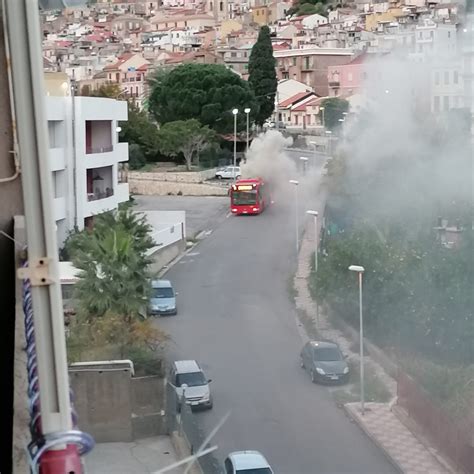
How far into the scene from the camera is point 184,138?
25.8m

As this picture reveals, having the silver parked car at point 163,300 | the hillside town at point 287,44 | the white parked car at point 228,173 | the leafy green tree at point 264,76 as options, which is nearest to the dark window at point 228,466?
the silver parked car at point 163,300

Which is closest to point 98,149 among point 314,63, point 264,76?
point 264,76

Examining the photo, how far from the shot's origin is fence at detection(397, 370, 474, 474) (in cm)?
710

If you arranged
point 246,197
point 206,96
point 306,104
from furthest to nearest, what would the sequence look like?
point 306,104
point 206,96
point 246,197

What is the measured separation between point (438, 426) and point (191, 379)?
2.34 metres

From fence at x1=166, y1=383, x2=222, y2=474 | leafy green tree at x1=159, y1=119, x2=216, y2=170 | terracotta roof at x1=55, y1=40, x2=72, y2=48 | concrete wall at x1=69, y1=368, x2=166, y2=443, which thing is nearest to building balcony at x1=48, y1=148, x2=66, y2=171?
fence at x1=166, y1=383, x2=222, y2=474

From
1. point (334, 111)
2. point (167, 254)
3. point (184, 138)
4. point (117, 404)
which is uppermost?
point (334, 111)

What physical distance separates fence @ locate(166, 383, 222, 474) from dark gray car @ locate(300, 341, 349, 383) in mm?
1523

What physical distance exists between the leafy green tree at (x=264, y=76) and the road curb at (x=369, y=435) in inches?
861

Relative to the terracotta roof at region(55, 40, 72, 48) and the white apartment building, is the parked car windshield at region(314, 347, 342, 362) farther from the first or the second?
the terracotta roof at region(55, 40, 72, 48)

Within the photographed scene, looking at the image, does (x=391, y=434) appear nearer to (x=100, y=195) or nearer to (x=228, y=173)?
(x=100, y=195)

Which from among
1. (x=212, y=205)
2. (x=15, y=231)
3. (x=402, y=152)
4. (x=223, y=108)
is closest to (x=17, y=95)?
(x=15, y=231)

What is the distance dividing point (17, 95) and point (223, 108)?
1037 inches

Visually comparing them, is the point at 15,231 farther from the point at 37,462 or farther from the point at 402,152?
the point at 402,152
